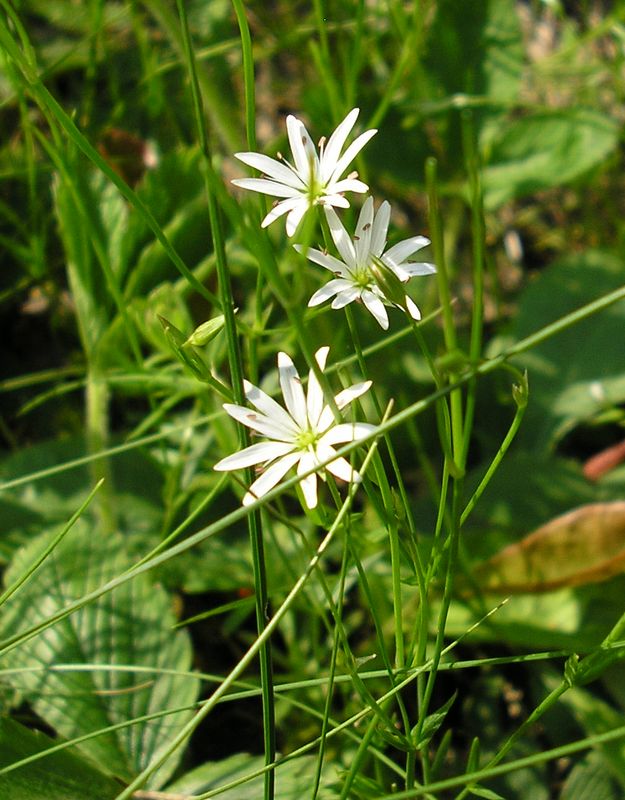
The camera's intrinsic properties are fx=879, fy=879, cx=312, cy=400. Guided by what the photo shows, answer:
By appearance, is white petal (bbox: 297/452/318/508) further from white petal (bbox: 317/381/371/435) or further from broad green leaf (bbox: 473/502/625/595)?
broad green leaf (bbox: 473/502/625/595)

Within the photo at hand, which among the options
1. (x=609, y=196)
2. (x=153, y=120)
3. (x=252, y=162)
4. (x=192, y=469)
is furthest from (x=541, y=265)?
(x=252, y=162)

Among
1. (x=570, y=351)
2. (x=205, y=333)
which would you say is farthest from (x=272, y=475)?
(x=570, y=351)

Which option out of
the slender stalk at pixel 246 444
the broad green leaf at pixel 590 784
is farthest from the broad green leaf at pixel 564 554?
the slender stalk at pixel 246 444

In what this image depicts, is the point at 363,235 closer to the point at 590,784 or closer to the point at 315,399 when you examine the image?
the point at 315,399

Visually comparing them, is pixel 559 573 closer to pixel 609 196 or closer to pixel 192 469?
pixel 192 469

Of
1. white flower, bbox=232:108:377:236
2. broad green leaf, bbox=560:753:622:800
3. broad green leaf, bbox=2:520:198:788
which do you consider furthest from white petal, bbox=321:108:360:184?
broad green leaf, bbox=560:753:622:800

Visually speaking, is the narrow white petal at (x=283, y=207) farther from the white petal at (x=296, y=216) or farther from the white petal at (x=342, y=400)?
the white petal at (x=342, y=400)
